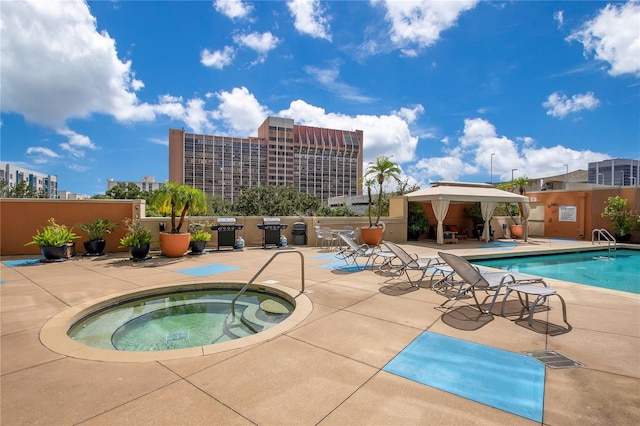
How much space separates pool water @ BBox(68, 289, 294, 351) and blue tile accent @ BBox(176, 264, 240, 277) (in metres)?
1.17

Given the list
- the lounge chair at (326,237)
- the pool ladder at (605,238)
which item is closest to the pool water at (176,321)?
the lounge chair at (326,237)

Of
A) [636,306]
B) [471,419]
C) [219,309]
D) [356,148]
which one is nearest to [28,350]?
[219,309]

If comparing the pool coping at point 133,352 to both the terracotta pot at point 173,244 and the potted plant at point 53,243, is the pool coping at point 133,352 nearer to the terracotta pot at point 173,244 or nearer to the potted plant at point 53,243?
the terracotta pot at point 173,244

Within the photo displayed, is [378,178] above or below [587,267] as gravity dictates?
above

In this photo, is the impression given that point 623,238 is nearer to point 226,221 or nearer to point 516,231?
point 516,231

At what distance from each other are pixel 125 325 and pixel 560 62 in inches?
699

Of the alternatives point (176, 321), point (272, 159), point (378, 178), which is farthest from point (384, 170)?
point (272, 159)

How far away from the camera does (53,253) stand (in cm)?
820

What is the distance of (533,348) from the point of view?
3.18 m

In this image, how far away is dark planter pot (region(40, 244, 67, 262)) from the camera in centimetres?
816

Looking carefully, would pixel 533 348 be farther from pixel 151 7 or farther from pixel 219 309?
pixel 151 7

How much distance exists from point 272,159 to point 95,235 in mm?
98761

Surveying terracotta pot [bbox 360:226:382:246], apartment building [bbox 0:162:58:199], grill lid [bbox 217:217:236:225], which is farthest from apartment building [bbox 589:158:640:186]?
apartment building [bbox 0:162:58:199]

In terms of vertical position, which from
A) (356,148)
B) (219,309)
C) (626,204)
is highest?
(356,148)
